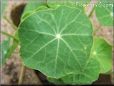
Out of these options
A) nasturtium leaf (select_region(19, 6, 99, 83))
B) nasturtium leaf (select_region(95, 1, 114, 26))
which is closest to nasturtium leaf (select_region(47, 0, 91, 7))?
nasturtium leaf (select_region(19, 6, 99, 83))

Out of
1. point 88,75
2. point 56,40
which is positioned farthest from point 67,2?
point 88,75

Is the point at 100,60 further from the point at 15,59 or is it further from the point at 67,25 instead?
the point at 15,59

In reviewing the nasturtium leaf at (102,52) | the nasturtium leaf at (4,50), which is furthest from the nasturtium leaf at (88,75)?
the nasturtium leaf at (4,50)

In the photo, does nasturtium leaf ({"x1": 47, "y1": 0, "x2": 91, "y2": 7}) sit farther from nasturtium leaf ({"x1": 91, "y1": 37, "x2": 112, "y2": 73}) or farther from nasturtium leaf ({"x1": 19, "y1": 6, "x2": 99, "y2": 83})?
nasturtium leaf ({"x1": 91, "y1": 37, "x2": 112, "y2": 73})

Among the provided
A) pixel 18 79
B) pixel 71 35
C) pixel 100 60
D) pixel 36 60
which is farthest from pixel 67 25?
pixel 18 79

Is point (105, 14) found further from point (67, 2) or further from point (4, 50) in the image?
point (4, 50)

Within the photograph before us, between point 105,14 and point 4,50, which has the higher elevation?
point 105,14

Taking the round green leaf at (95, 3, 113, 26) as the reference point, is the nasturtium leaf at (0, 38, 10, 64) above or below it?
below

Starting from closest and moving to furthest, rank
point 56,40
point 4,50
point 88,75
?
point 56,40
point 88,75
point 4,50
